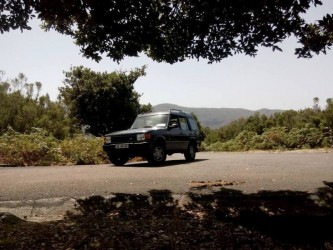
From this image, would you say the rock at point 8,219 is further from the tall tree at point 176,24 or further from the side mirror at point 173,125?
the side mirror at point 173,125

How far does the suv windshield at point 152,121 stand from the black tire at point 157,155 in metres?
0.85

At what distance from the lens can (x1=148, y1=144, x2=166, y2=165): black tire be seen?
10.8 m

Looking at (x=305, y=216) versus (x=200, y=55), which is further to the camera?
(x=200, y=55)

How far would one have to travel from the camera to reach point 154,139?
10742 mm

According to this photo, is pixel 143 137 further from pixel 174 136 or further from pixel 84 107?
pixel 84 107

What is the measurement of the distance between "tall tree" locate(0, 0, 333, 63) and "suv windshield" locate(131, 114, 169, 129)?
4367 millimetres

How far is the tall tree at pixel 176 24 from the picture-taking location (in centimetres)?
575

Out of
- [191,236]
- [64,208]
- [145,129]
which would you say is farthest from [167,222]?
[145,129]

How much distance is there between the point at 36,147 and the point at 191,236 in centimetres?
990

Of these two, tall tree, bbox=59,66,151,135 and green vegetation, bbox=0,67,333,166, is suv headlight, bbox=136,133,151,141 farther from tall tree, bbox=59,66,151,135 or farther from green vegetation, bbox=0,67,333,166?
tall tree, bbox=59,66,151,135

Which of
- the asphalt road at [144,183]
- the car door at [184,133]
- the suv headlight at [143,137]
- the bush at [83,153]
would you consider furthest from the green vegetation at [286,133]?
the asphalt road at [144,183]

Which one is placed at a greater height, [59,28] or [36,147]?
[59,28]

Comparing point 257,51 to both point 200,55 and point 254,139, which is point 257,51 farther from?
point 254,139

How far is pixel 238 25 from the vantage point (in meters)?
6.54
